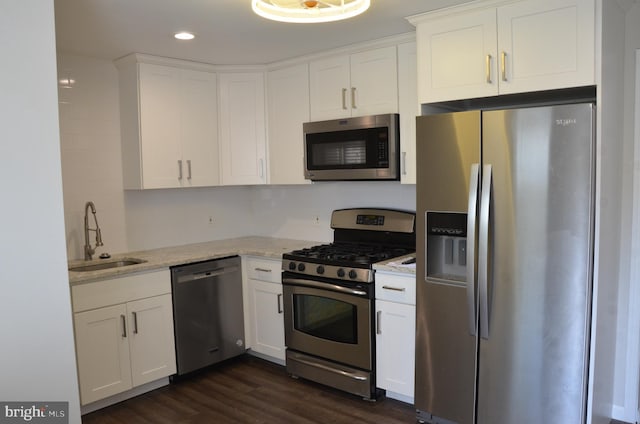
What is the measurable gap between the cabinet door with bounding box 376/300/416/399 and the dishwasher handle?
134cm

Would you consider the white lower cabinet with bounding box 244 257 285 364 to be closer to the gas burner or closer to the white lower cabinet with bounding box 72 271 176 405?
the gas burner

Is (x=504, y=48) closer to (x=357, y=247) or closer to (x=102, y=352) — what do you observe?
(x=357, y=247)

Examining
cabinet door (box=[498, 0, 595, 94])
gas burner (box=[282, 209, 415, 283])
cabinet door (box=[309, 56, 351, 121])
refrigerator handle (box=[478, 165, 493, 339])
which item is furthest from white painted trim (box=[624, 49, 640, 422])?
cabinet door (box=[309, 56, 351, 121])

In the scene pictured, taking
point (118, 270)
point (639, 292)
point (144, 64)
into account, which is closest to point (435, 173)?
point (639, 292)

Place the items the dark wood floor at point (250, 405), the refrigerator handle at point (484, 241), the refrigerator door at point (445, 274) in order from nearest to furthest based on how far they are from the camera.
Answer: the refrigerator handle at point (484, 241) → the refrigerator door at point (445, 274) → the dark wood floor at point (250, 405)

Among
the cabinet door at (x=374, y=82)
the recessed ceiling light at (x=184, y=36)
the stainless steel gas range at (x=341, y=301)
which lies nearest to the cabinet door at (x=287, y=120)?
the cabinet door at (x=374, y=82)

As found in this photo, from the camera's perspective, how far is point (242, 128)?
14.0 ft

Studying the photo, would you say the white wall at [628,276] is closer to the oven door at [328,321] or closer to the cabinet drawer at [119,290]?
the oven door at [328,321]

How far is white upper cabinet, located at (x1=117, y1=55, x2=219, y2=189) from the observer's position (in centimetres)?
379

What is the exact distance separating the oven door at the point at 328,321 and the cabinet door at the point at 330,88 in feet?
4.23

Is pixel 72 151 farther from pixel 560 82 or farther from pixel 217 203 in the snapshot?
pixel 560 82

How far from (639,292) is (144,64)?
370 centimetres

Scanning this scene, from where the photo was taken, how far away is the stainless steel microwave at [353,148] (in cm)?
338

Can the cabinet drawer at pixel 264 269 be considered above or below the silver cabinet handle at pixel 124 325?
above
